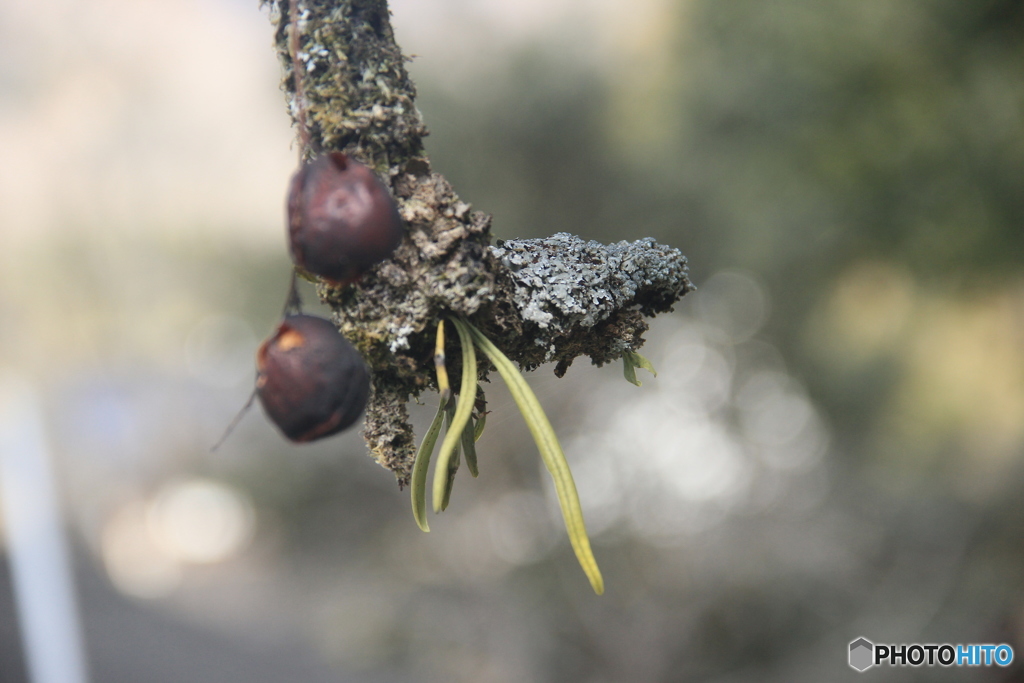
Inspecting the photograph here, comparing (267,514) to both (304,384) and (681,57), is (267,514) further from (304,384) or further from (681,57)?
(304,384)

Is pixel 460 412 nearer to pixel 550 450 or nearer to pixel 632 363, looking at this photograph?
pixel 550 450

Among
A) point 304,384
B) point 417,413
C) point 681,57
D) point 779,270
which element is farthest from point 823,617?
point 304,384

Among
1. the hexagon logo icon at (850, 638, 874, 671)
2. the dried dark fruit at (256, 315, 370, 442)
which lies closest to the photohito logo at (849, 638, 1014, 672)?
the hexagon logo icon at (850, 638, 874, 671)

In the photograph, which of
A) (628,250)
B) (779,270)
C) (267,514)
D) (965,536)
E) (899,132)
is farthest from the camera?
(267,514)

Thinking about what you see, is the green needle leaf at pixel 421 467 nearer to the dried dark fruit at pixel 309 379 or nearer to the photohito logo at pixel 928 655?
the dried dark fruit at pixel 309 379

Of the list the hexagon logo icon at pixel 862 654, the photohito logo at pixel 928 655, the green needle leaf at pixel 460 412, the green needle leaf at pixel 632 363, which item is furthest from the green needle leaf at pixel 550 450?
the hexagon logo icon at pixel 862 654

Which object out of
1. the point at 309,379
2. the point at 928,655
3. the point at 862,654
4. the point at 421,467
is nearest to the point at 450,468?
the point at 421,467

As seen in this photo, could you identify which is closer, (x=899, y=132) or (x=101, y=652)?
(x=899, y=132)
